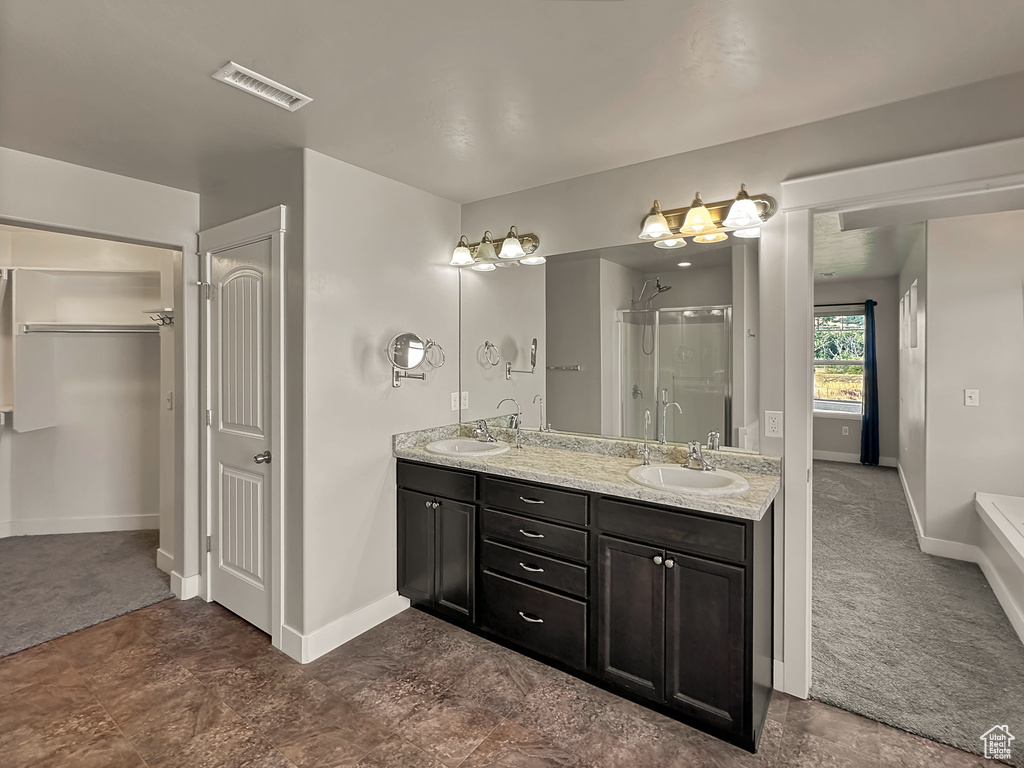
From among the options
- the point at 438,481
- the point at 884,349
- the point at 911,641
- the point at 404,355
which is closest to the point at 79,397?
the point at 404,355

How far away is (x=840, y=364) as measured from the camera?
23.4 ft

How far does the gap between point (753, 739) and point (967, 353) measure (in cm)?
327

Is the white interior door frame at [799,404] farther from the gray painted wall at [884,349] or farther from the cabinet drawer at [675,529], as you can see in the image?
the gray painted wall at [884,349]

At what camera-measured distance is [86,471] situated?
13.8 ft

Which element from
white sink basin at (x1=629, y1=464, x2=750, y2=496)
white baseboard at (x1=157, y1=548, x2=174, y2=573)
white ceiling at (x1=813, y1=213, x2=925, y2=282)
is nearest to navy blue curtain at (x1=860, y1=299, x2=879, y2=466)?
white ceiling at (x1=813, y1=213, x2=925, y2=282)

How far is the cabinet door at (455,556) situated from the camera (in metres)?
2.62

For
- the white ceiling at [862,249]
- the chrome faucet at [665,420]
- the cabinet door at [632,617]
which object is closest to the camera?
the cabinet door at [632,617]

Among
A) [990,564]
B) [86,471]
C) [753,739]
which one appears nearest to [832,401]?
[990,564]

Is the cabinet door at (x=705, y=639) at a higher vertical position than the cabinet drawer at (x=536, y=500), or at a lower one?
lower

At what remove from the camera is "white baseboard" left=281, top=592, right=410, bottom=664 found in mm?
2459

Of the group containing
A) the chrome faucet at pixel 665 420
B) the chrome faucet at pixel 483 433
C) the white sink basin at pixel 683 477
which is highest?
the chrome faucet at pixel 665 420

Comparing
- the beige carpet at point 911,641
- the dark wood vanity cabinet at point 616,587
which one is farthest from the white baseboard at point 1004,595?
the dark wood vanity cabinet at point 616,587

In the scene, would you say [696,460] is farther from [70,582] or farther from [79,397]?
[79,397]

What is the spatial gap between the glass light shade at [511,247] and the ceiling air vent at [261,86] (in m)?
1.28
